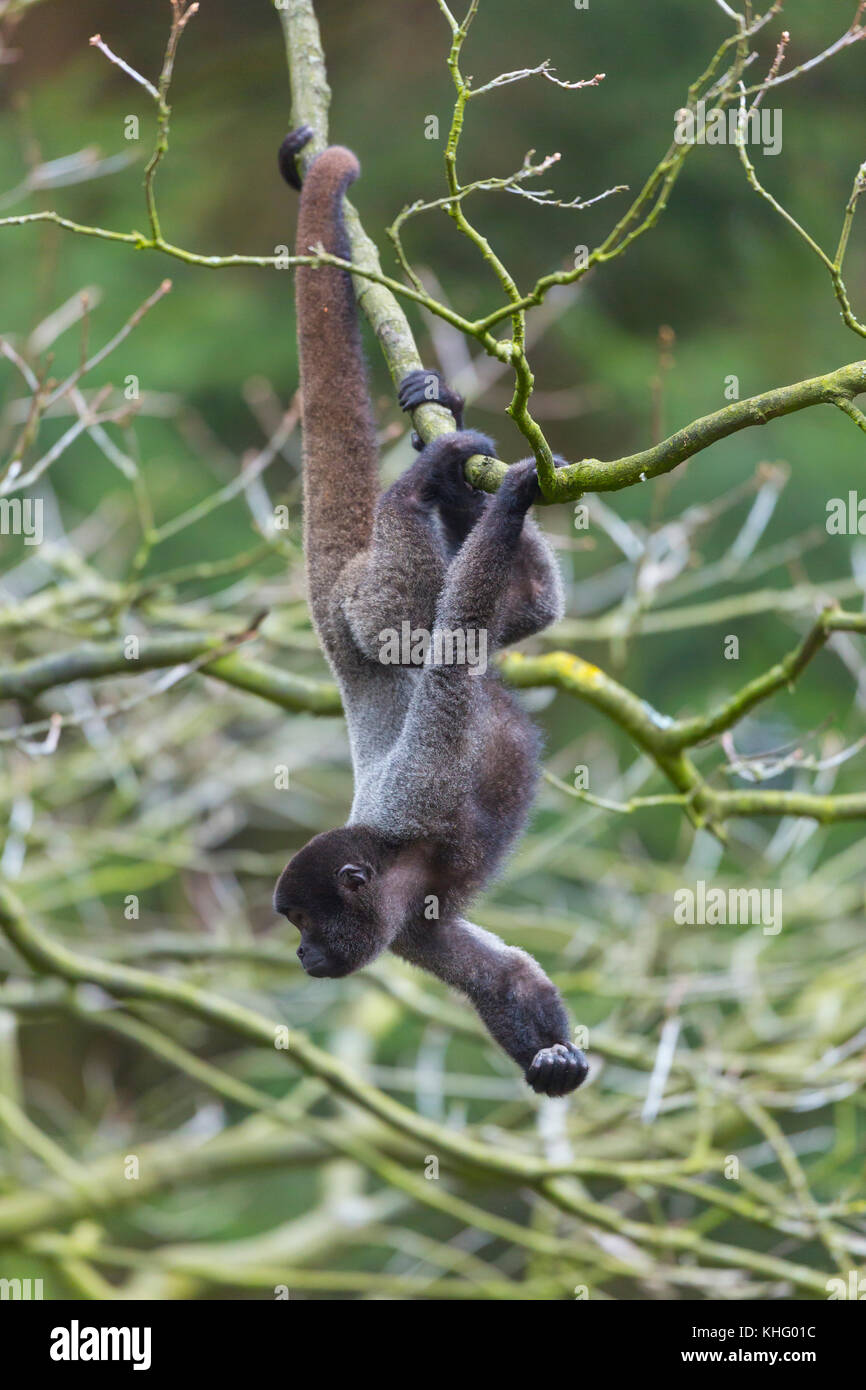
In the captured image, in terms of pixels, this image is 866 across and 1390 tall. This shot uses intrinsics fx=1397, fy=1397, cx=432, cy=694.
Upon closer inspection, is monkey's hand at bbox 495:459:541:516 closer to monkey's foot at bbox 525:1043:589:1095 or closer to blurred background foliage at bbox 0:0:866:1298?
monkey's foot at bbox 525:1043:589:1095

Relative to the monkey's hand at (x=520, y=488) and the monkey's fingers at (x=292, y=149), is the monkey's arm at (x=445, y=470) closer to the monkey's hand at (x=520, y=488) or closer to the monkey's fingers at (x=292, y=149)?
the monkey's hand at (x=520, y=488)

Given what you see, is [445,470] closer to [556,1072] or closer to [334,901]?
[334,901]

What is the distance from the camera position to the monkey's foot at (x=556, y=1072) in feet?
13.9

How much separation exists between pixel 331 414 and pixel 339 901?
1.77 meters

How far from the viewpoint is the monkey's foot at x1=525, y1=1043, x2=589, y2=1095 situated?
4.22m

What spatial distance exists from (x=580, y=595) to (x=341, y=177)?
25.7 ft

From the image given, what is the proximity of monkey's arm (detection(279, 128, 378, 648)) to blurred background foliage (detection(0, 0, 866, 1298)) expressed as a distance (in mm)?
2636

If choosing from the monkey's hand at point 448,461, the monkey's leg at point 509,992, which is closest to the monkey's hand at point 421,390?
the monkey's hand at point 448,461

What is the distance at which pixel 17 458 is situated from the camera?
5324 millimetres

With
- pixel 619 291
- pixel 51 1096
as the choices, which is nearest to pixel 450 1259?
pixel 51 1096

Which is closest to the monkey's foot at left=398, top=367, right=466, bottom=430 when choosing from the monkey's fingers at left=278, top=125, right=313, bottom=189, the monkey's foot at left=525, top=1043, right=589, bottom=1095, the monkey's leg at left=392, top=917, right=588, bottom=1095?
the monkey's fingers at left=278, top=125, right=313, bottom=189

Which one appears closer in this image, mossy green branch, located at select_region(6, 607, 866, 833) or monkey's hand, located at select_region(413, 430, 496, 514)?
monkey's hand, located at select_region(413, 430, 496, 514)

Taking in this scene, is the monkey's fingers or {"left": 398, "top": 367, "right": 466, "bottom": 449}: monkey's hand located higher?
the monkey's fingers

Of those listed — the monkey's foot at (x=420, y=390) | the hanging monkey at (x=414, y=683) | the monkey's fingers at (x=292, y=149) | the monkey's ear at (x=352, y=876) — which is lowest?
the monkey's ear at (x=352, y=876)
